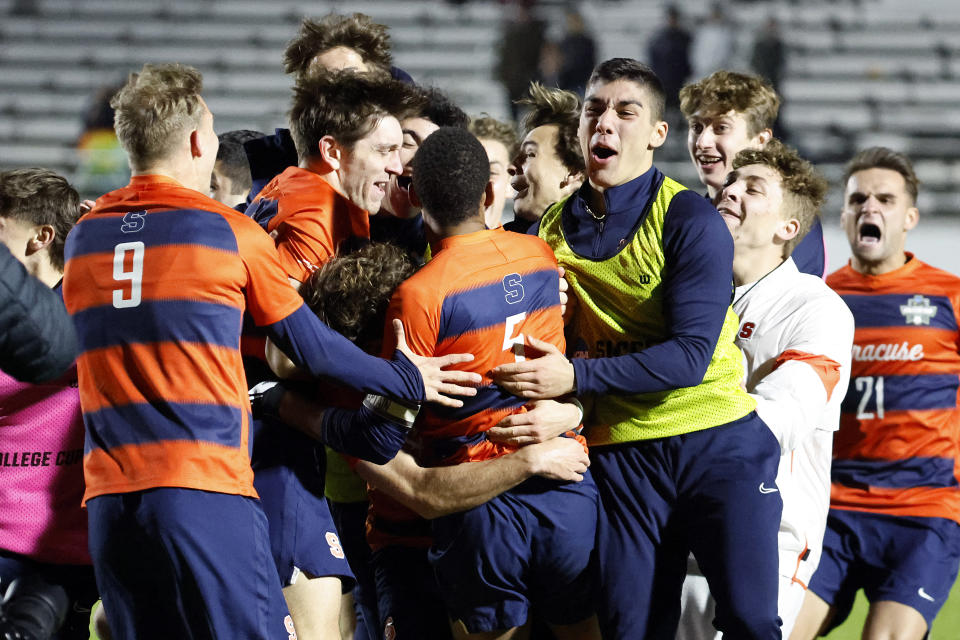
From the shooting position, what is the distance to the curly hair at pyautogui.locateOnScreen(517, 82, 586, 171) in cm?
487

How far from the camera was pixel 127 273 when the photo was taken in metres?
3.00

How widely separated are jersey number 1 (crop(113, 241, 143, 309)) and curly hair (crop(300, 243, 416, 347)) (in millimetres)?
640

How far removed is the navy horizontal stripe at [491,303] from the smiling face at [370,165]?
0.86 m

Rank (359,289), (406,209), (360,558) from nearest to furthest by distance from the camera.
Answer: (359,289) → (360,558) → (406,209)

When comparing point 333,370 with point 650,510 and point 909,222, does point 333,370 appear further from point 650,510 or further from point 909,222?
point 909,222

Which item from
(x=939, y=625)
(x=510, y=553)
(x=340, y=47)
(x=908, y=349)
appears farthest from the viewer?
(x=939, y=625)

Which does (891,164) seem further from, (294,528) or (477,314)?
(294,528)

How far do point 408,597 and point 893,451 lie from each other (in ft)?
9.08

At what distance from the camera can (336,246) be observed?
3.78 meters

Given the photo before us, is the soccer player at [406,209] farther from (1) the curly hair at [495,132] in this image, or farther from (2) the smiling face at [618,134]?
(2) the smiling face at [618,134]

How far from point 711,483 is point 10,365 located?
7.06ft

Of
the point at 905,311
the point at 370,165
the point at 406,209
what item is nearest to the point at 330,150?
the point at 370,165

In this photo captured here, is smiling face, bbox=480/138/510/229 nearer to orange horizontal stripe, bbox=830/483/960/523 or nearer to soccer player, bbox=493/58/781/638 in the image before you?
soccer player, bbox=493/58/781/638

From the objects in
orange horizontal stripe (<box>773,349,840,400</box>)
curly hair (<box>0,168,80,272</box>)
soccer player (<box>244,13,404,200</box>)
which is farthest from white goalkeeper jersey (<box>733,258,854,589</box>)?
curly hair (<box>0,168,80,272</box>)
